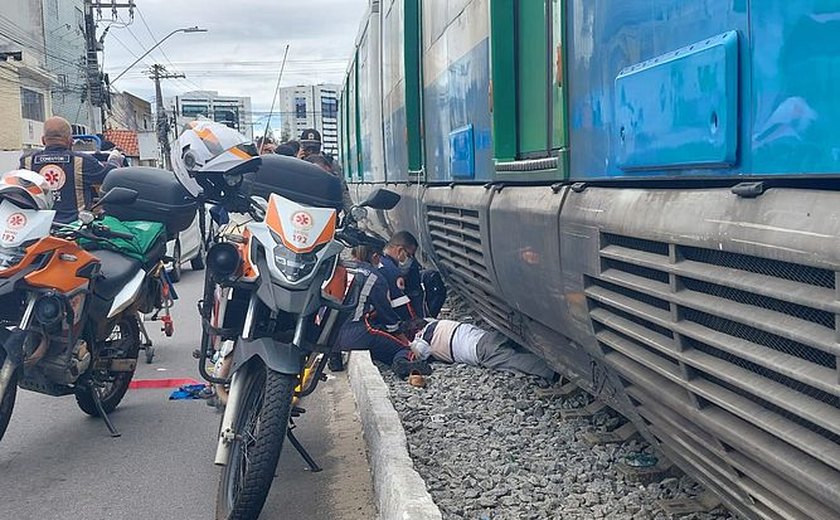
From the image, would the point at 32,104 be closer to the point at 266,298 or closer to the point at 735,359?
the point at 266,298

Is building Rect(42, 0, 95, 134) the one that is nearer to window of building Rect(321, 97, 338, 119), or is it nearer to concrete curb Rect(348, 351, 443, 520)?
window of building Rect(321, 97, 338, 119)

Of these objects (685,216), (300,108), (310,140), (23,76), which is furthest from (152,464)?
(23,76)

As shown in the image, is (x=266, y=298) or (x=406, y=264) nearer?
(x=266, y=298)

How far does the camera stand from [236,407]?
12.6ft

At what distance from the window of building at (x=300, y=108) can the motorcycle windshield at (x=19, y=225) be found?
101ft

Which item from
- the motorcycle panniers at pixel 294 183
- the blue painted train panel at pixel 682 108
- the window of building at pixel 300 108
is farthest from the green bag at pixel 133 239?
the window of building at pixel 300 108

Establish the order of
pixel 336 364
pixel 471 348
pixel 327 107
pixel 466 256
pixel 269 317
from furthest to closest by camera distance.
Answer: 1. pixel 327 107
2. pixel 336 364
3. pixel 471 348
4. pixel 466 256
5. pixel 269 317

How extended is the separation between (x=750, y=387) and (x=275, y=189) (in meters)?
2.51

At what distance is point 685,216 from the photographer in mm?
2396

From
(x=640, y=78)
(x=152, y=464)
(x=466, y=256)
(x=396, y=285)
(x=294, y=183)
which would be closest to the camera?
(x=640, y=78)

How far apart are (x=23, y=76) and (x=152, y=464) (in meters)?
37.1

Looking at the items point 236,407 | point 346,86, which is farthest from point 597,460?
point 346,86

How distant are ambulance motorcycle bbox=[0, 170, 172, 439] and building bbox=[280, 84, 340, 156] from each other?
22.0 meters

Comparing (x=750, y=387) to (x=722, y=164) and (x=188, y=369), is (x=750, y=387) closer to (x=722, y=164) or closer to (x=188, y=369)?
(x=722, y=164)
